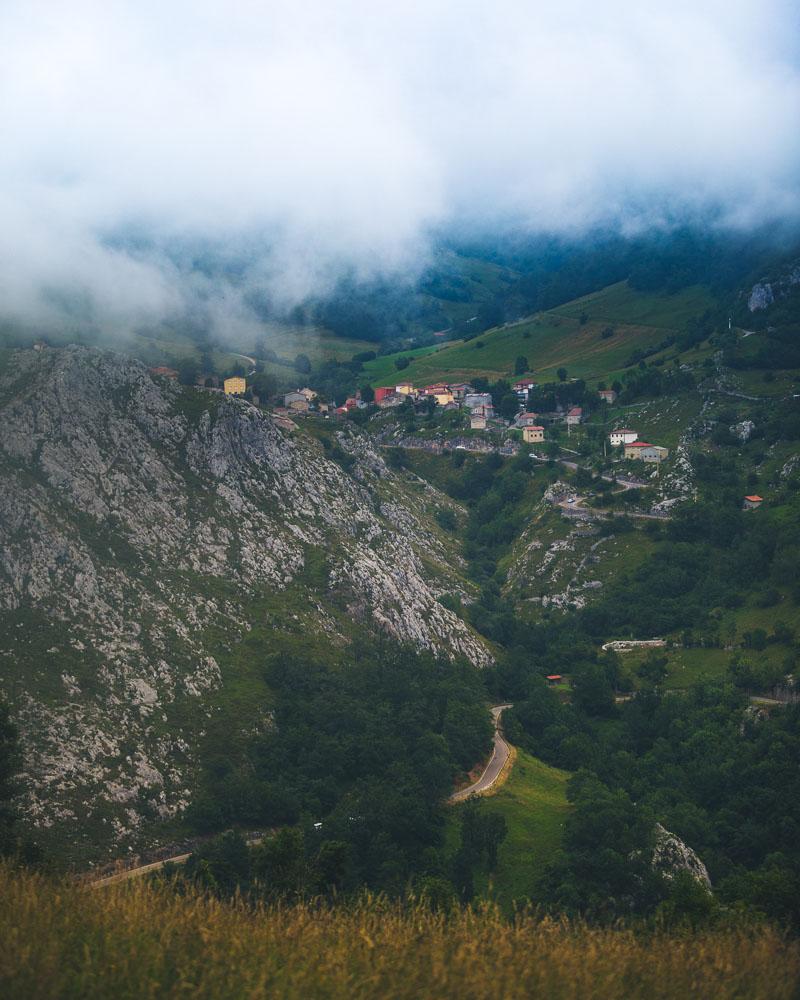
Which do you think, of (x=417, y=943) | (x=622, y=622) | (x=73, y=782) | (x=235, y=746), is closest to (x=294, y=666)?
(x=235, y=746)

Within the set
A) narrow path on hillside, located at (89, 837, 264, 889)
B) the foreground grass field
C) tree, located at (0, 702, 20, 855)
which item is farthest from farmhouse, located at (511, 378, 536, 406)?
tree, located at (0, 702, 20, 855)

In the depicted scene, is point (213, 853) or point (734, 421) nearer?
point (213, 853)

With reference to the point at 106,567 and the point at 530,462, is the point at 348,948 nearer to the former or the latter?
the point at 106,567

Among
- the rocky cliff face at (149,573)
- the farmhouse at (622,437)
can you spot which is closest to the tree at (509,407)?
the farmhouse at (622,437)

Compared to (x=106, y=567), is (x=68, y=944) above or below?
below

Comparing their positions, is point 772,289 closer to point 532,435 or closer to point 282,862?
point 532,435

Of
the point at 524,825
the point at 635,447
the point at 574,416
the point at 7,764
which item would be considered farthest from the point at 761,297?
the point at 7,764

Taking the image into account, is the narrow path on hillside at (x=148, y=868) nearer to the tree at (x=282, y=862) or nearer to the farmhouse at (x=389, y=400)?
the tree at (x=282, y=862)
